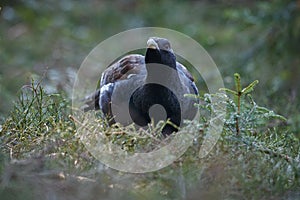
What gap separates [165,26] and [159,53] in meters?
6.36

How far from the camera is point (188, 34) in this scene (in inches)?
432

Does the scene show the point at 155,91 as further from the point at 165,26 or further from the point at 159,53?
the point at 165,26

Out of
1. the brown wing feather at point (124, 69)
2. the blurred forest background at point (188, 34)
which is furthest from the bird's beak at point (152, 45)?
the blurred forest background at point (188, 34)

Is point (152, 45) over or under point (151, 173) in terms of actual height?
over

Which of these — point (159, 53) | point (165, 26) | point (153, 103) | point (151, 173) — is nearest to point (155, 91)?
point (153, 103)

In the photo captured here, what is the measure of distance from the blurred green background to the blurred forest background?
0.6 inches

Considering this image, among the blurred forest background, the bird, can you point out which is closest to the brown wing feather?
the bird

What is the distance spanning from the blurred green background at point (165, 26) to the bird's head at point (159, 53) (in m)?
1.44

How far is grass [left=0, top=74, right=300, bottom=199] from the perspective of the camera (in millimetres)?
3529

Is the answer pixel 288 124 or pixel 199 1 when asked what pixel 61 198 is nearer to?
pixel 288 124

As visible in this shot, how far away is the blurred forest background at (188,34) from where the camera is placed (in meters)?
3.64

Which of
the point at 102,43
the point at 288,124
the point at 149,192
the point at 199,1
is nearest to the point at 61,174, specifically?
the point at 149,192

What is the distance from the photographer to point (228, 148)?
3945 mm

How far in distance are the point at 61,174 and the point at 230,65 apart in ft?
17.3
